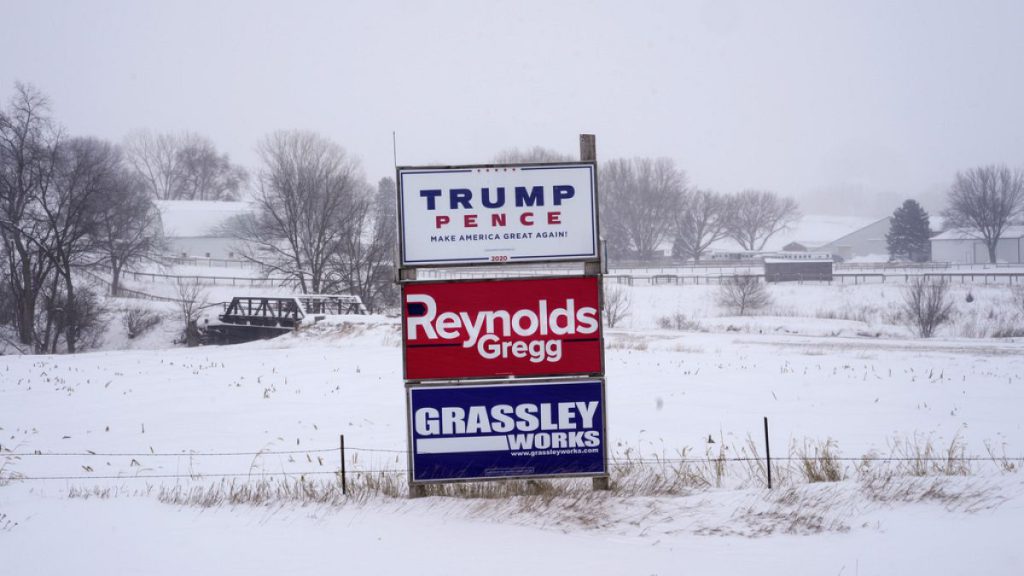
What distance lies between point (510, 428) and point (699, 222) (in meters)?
99.5

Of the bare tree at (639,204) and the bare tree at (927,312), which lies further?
the bare tree at (639,204)

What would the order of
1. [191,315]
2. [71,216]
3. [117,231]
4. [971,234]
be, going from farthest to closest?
[971,234] < [117,231] < [191,315] < [71,216]

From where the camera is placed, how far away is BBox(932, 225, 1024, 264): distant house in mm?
85188

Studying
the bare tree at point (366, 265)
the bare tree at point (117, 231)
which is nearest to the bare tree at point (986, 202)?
the bare tree at point (366, 265)

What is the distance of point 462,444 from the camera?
7.57 meters

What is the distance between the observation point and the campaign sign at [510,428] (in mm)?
7551

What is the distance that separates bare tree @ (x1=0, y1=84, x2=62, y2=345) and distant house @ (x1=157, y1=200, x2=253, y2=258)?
36.5 m

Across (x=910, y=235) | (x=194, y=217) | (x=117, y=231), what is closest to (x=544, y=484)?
(x=117, y=231)

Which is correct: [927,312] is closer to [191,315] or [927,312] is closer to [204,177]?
[191,315]

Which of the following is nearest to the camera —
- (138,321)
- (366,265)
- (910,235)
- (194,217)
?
(138,321)

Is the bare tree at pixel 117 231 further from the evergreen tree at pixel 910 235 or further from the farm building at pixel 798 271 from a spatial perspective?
the evergreen tree at pixel 910 235

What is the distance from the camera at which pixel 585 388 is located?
7637 millimetres

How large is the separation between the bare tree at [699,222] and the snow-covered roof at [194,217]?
55211 millimetres

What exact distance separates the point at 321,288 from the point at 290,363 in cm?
2975
